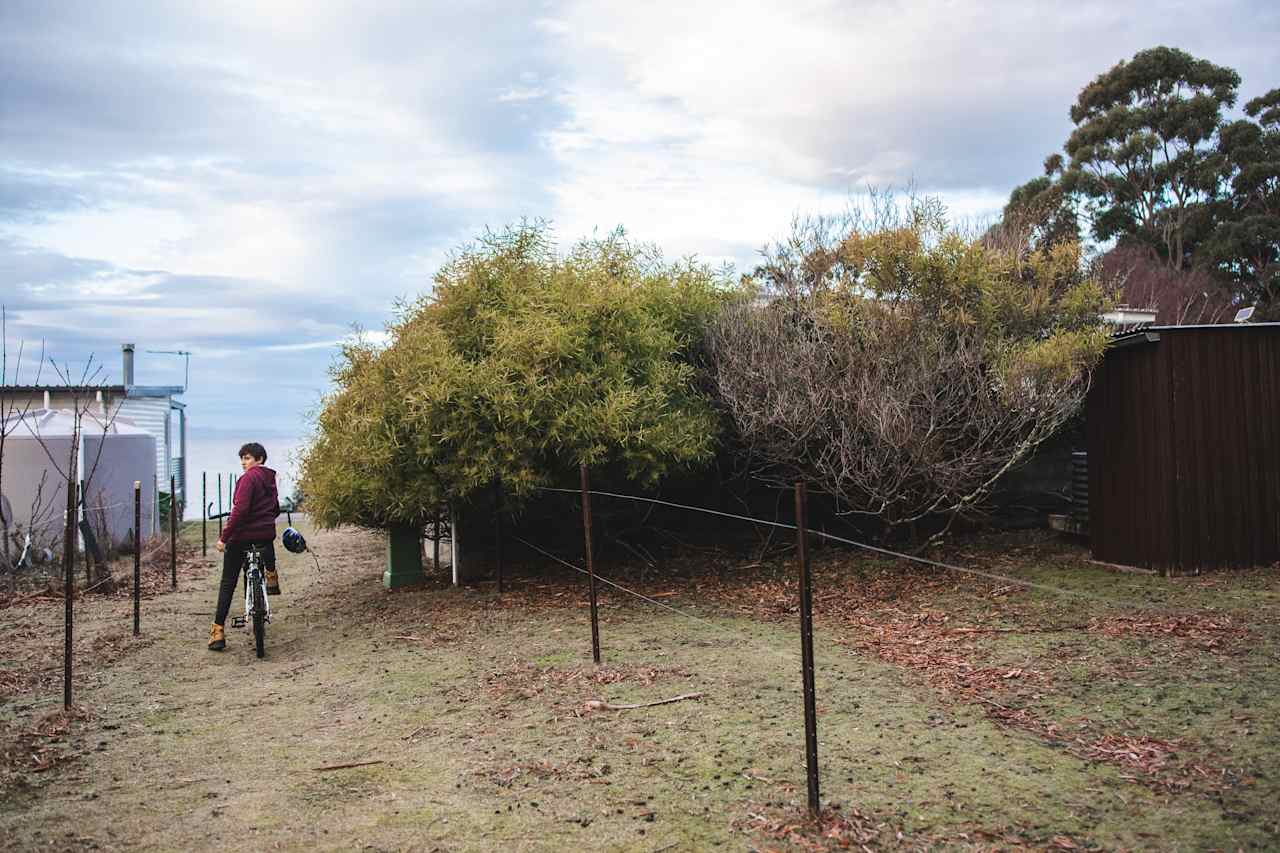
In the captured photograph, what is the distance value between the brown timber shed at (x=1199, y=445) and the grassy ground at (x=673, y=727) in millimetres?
523

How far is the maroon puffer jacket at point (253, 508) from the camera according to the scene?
7.88 metres

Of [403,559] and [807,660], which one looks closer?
[807,660]

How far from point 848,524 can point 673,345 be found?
3518 mm

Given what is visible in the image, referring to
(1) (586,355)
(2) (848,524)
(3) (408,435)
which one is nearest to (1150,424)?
(2) (848,524)

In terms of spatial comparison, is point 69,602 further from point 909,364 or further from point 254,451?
point 909,364

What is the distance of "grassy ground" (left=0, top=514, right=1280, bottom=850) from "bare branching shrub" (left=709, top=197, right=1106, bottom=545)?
1.40 m

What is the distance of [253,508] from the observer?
7973 millimetres

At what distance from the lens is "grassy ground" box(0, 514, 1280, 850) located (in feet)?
13.7

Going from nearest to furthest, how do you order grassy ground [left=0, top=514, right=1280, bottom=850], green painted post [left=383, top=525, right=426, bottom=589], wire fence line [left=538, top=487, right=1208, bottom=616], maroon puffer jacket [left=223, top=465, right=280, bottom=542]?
grassy ground [left=0, top=514, right=1280, bottom=850] < wire fence line [left=538, top=487, right=1208, bottom=616] < maroon puffer jacket [left=223, top=465, right=280, bottom=542] < green painted post [left=383, top=525, right=426, bottom=589]

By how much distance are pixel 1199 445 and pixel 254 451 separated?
8709mm

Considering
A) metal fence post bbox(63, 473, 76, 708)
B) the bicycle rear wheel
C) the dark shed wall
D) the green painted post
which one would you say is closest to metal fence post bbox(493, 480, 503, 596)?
the green painted post

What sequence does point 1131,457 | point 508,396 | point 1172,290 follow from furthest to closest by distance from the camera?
point 1172,290 < point 1131,457 < point 508,396

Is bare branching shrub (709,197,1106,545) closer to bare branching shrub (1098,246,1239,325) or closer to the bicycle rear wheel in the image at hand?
the bicycle rear wheel

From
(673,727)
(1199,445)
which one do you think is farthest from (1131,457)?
(673,727)
